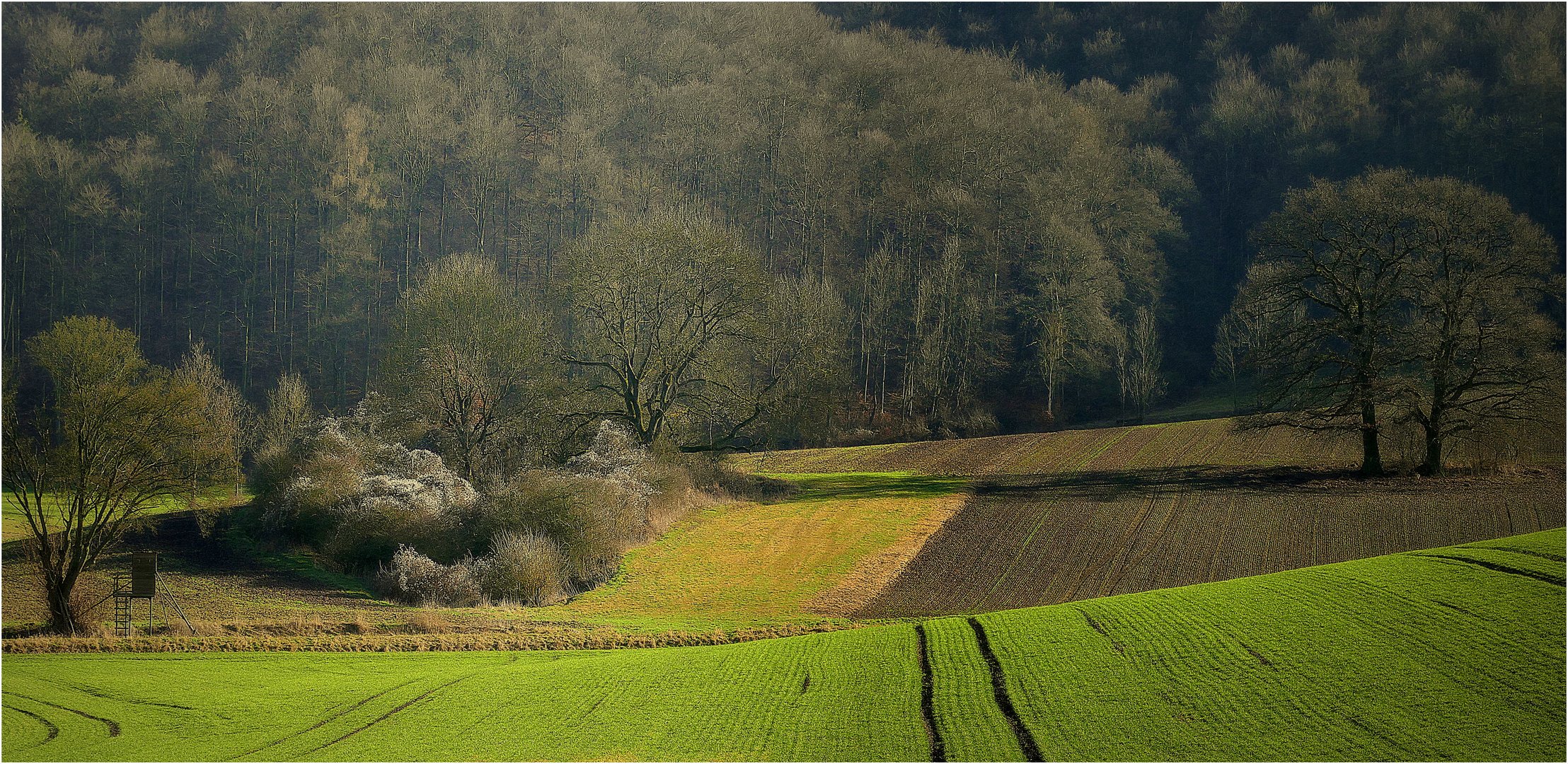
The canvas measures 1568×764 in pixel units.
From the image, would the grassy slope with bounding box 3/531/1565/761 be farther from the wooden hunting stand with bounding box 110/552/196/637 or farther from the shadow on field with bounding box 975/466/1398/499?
the shadow on field with bounding box 975/466/1398/499

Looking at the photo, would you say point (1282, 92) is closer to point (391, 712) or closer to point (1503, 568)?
point (1503, 568)

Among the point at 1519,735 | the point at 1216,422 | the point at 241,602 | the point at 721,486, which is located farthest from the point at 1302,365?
the point at 241,602

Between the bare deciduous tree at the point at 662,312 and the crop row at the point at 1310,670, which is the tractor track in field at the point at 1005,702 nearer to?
the crop row at the point at 1310,670

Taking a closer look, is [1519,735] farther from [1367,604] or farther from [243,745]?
[243,745]

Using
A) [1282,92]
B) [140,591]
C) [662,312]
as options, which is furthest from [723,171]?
[140,591]

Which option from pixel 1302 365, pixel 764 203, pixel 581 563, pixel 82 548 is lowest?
pixel 581 563

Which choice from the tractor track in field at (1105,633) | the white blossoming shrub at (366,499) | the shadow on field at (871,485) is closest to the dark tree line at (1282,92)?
the shadow on field at (871,485)
